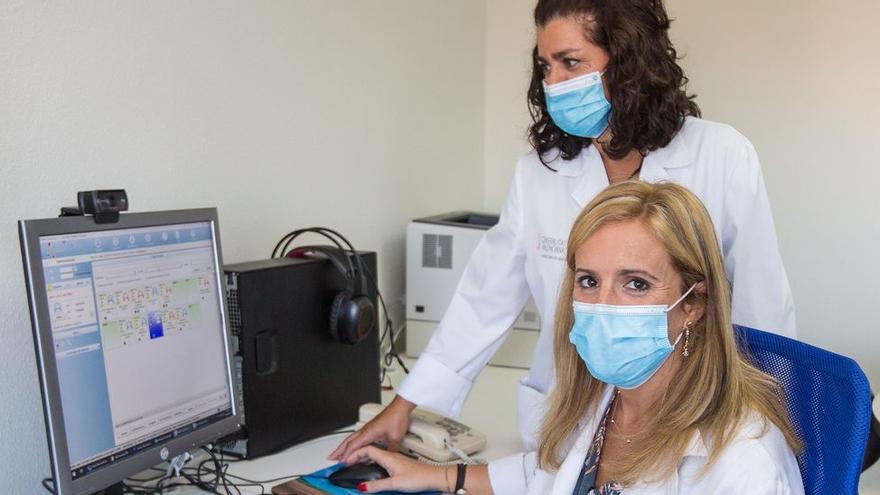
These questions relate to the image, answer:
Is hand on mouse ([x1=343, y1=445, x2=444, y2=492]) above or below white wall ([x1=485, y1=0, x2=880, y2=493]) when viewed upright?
below

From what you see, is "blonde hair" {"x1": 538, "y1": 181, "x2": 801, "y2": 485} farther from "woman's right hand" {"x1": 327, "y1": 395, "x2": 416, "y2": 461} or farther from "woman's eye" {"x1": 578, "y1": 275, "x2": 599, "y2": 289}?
"woman's right hand" {"x1": 327, "y1": 395, "x2": 416, "y2": 461}

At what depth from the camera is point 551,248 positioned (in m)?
1.55

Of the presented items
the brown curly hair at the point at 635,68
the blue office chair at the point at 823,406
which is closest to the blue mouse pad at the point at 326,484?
the blue office chair at the point at 823,406

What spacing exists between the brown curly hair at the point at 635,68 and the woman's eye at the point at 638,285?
0.42 m

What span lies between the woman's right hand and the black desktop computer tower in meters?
0.13

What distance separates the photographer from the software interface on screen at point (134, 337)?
1102 mm

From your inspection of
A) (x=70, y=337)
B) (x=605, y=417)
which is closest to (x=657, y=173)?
(x=605, y=417)

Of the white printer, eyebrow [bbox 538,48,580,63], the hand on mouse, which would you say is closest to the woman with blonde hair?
the hand on mouse

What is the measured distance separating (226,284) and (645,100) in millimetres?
775

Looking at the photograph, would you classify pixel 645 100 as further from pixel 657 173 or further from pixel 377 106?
pixel 377 106

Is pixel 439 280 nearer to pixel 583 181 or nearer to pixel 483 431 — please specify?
pixel 483 431

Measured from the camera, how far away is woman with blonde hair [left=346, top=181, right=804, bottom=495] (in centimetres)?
104

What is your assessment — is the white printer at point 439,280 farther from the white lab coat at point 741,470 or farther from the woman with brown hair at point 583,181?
the white lab coat at point 741,470

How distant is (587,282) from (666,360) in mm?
150
